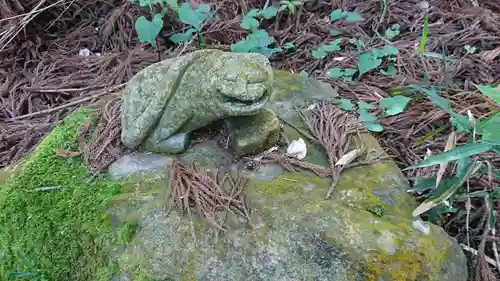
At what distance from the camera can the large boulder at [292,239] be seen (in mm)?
1930

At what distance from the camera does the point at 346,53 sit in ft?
12.3

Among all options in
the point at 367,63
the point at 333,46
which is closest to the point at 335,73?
the point at 367,63

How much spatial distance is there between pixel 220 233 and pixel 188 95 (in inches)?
27.1

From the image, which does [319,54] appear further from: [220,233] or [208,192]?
[220,233]

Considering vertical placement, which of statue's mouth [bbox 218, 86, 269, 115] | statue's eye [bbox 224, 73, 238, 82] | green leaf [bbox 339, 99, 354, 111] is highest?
statue's eye [bbox 224, 73, 238, 82]

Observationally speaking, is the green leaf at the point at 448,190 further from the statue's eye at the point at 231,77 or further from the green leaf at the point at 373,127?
the statue's eye at the point at 231,77

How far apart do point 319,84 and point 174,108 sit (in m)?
1.09

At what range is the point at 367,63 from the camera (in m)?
3.43

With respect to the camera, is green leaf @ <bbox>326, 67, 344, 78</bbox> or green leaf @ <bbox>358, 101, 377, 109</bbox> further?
green leaf @ <bbox>326, 67, 344, 78</bbox>

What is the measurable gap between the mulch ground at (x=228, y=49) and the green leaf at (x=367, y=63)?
9cm

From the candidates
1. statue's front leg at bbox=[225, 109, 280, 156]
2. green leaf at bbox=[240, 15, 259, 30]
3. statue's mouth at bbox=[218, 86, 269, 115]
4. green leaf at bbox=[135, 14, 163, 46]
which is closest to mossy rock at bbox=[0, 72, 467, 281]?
statue's front leg at bbox=[225, 109, 280, 156]

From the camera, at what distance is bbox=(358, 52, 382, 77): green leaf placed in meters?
3.41

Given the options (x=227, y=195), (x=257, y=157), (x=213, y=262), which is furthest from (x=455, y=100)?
(x=213, y=262)

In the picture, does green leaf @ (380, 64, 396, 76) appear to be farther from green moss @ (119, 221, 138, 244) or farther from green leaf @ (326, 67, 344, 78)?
green moss @ (119, 221, 138, 244)
